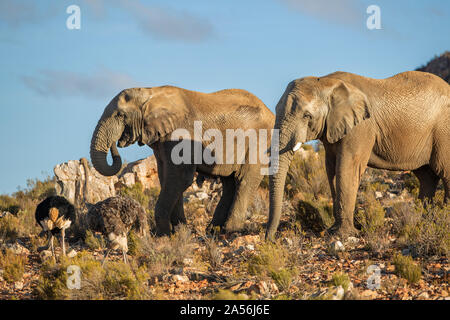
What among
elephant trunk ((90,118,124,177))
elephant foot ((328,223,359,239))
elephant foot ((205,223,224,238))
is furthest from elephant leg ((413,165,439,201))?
elephant trunk ((90,118,124,177))

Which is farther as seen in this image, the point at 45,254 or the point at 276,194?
the point at 45,254

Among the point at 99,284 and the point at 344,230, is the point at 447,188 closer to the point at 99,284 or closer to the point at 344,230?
the point at 344,230

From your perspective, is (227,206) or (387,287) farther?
(227,206)

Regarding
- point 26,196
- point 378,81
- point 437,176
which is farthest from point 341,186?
point 26,196

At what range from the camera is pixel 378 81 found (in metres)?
10.5

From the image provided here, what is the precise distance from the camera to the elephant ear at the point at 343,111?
9844 millimetres

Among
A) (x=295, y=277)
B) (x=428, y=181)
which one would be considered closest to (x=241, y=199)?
(x=295, y=277)

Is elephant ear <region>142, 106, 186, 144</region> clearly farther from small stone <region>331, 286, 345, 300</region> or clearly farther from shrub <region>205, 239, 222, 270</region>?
small stone <region>331, 286, 345, 300</region>

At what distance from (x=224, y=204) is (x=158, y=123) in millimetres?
2163

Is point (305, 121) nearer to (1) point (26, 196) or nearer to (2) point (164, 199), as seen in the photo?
(2) point (164, 199)

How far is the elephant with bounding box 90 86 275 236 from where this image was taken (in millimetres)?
10891

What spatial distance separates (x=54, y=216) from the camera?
9.77 m
